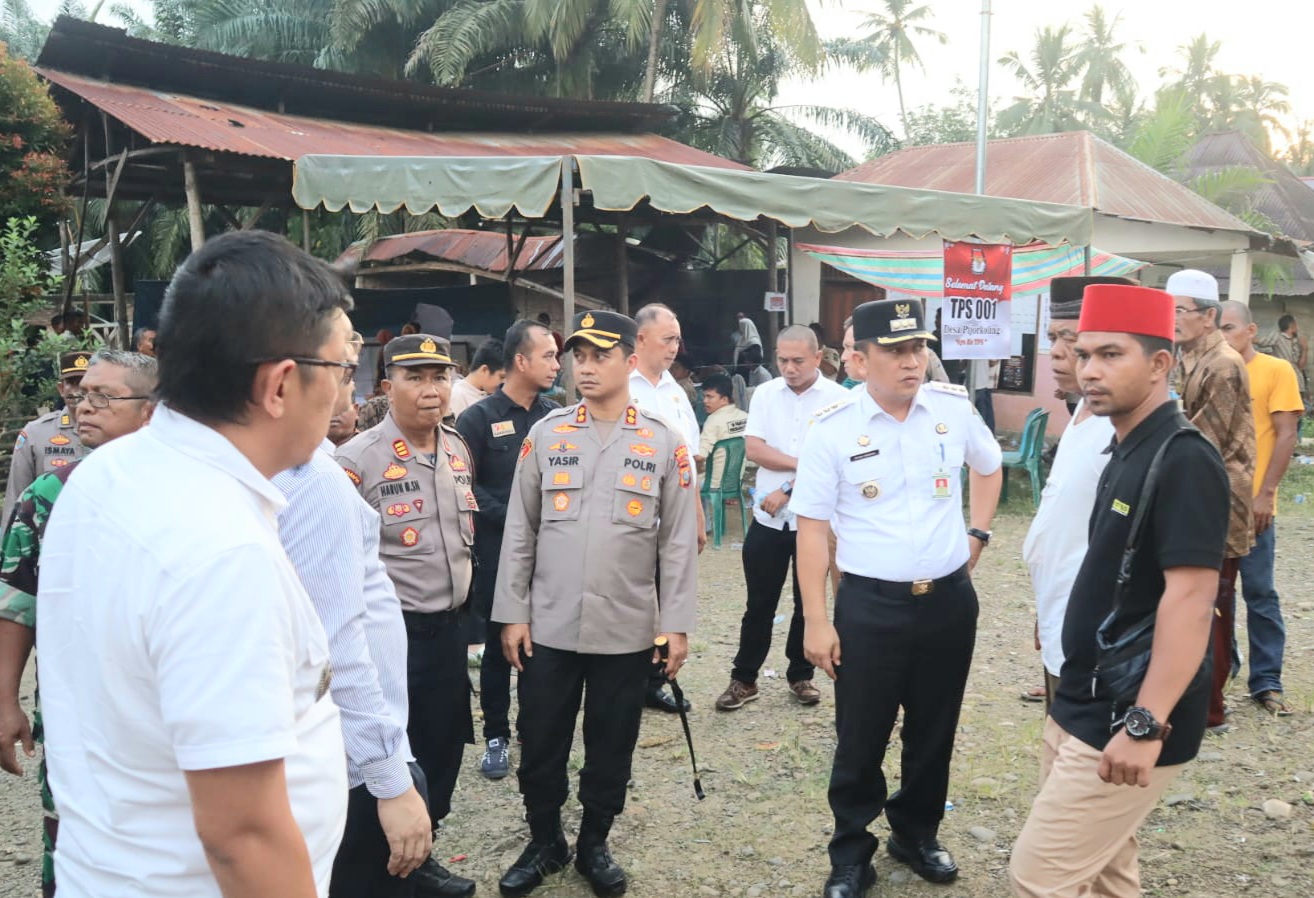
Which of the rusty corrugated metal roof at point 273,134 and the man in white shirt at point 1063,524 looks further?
the rusty corrugated metal roof at point 273,134

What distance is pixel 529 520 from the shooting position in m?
3.62

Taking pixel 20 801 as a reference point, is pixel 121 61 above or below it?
above

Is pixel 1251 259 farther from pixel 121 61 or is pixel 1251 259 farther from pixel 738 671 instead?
pixel 121 61

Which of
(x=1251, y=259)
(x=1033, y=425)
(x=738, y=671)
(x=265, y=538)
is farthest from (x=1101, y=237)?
(x=265, y=538)

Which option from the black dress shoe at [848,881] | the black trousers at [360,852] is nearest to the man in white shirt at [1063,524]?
the black dress shoe at [848,881]

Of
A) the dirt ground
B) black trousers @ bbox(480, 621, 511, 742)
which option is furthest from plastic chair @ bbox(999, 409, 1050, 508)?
black trousers @ bbox(480, 621, 511, 742)

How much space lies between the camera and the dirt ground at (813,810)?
357cm

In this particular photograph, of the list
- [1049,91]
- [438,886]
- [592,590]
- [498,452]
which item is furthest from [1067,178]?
[1049,91]

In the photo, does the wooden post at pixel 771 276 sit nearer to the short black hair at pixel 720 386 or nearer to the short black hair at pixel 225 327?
the short black hair at pixel 720 386

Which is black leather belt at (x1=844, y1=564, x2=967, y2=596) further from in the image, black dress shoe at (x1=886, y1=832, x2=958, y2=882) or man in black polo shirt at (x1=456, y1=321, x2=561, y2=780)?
man in black polo shirt at (x1=456, y1=321, x2=561, y2=780)

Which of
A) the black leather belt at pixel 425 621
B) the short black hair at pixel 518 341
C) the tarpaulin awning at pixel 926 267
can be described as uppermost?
the tarpaulin awning at pixel 926 267

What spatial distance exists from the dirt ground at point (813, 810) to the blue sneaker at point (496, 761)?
4 centimetres

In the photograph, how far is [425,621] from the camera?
353cm

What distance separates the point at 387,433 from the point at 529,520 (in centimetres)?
58
